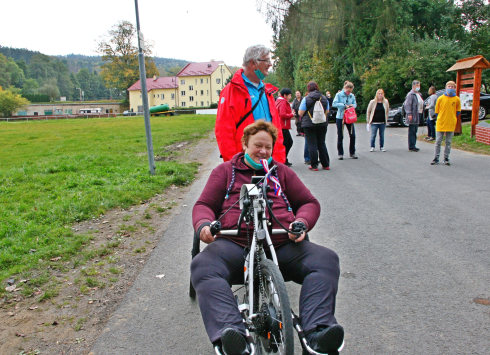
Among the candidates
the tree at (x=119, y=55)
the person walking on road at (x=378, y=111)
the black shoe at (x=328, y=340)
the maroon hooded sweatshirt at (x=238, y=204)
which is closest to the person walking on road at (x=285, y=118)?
the person walking on road at (x=378, y=111)

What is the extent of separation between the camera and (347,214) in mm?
6059

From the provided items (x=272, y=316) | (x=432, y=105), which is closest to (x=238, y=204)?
(x=272, y=316)

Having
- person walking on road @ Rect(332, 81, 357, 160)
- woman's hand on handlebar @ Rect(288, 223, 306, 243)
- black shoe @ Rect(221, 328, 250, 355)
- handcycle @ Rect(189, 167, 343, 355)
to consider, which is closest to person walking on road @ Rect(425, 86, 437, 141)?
person walking on road @ Rect(332, 81, 357, 160)

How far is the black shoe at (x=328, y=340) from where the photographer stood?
229cm

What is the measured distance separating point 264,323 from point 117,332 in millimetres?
1217

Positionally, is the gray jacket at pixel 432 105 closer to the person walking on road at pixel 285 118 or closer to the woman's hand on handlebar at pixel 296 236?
the person walking on road at pixel 285 118

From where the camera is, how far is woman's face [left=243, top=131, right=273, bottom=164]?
3.16m

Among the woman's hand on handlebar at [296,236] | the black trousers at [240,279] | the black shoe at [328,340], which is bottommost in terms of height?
the black shoe at [328,340]

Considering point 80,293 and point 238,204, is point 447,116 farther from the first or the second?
point 80,293

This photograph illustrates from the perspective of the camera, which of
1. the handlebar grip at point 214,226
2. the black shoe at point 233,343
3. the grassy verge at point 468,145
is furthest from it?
the grassy verge at point 468,145

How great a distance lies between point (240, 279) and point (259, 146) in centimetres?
99

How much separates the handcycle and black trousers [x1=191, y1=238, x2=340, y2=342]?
0.09 metres

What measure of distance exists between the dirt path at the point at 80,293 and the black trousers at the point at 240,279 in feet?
3.24

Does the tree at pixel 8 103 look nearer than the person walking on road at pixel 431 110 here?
No
